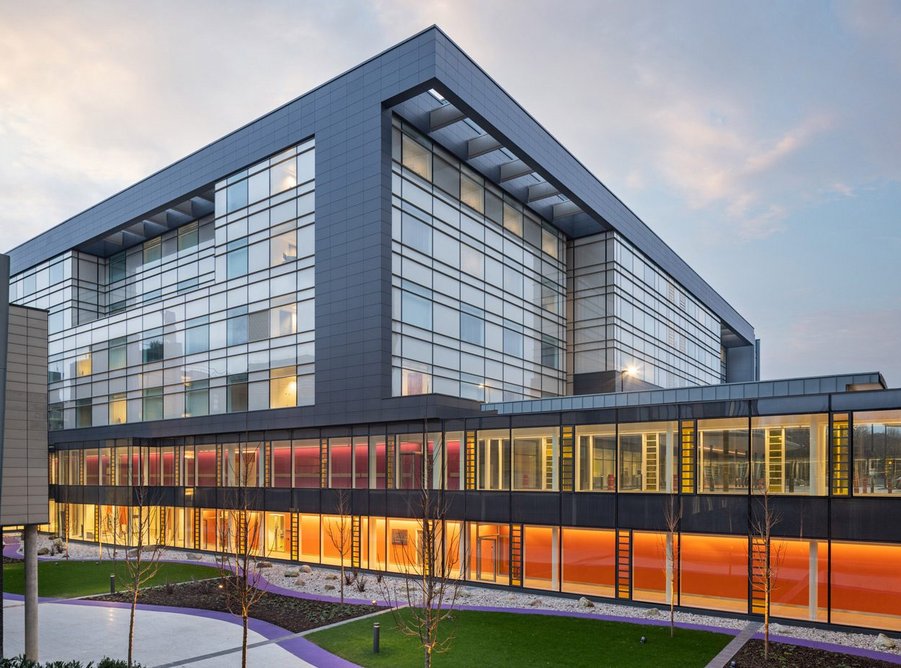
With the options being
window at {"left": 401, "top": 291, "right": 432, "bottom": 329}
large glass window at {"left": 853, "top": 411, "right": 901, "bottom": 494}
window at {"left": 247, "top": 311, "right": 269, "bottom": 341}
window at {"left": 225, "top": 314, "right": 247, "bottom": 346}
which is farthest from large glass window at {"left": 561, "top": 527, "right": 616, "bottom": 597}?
window at {"left": 225, "top": 314, "right": 247, "bottom": 346}

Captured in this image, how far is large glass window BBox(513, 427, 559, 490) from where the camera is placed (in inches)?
1255

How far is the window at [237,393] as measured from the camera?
146 feet

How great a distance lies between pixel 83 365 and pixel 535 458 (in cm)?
4137

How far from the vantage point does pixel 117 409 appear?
180 ft

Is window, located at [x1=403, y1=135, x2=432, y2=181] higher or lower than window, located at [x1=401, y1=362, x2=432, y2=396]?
above

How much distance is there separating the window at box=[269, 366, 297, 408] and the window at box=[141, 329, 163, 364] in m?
12.7

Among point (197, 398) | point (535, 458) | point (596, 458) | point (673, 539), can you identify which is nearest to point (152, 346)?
point (197, 398)

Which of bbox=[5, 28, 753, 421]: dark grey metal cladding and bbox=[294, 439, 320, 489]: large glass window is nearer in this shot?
bbox=[5, 28, 753, 421]: dark grey metal cladding

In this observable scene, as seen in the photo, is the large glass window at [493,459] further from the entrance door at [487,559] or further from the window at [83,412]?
the window at [83,412]

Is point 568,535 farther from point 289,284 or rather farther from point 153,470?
point 153,470

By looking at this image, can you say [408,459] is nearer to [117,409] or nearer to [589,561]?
[589,561]

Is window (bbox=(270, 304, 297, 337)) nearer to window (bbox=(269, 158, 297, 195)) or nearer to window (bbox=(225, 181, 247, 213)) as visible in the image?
window (bbox=(269, 158, 297, 195))

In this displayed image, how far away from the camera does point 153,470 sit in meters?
50.2

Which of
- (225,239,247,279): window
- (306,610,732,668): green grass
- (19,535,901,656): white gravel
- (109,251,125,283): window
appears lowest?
(19,535,901,656): white gravel
